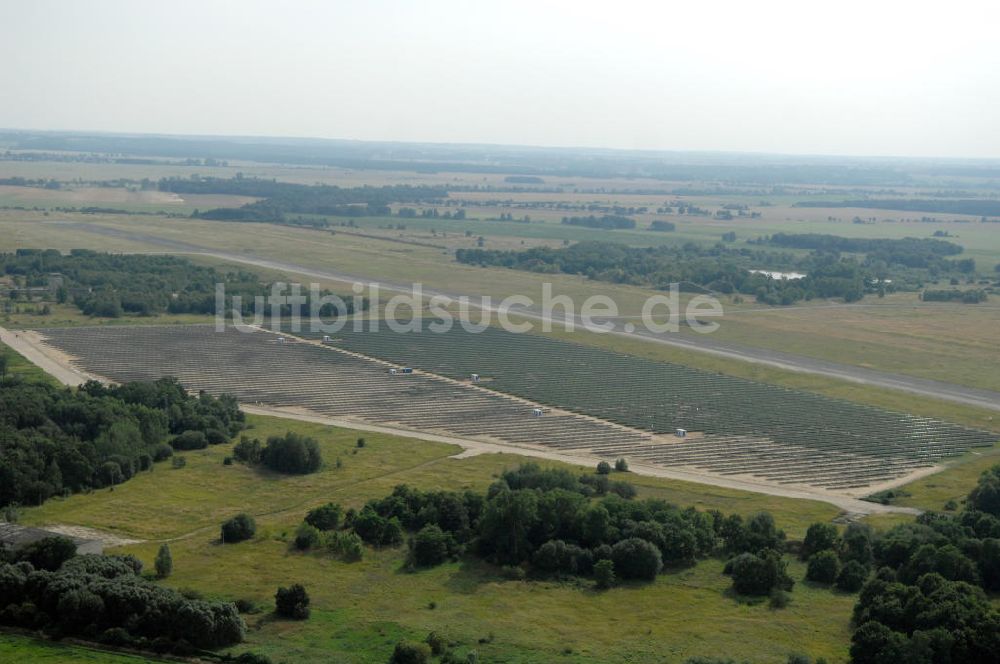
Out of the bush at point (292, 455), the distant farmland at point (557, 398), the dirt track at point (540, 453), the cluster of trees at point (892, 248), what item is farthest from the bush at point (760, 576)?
the cluster of trees at point (892, 248)

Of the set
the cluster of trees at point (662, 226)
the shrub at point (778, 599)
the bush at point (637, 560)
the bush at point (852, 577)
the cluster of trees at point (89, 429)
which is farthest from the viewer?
the cluster of trees at point (662, 226)

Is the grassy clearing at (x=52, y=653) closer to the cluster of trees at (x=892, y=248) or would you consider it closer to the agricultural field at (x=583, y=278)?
the agricultural field at (x=583, y=278)

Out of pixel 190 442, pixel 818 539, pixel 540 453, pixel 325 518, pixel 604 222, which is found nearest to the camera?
pixel 818 539

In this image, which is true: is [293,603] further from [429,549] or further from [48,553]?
[48,553]

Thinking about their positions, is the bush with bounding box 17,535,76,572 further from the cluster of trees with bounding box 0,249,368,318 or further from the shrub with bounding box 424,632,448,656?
the cluster of trees with bounding box 0,249,368,318

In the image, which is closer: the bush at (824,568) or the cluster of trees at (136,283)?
the bush at (824,568)

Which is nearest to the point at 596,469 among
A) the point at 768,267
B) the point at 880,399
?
the point at 880,399

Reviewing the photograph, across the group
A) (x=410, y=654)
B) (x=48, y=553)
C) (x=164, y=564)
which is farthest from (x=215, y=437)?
(x=410, y=654)
